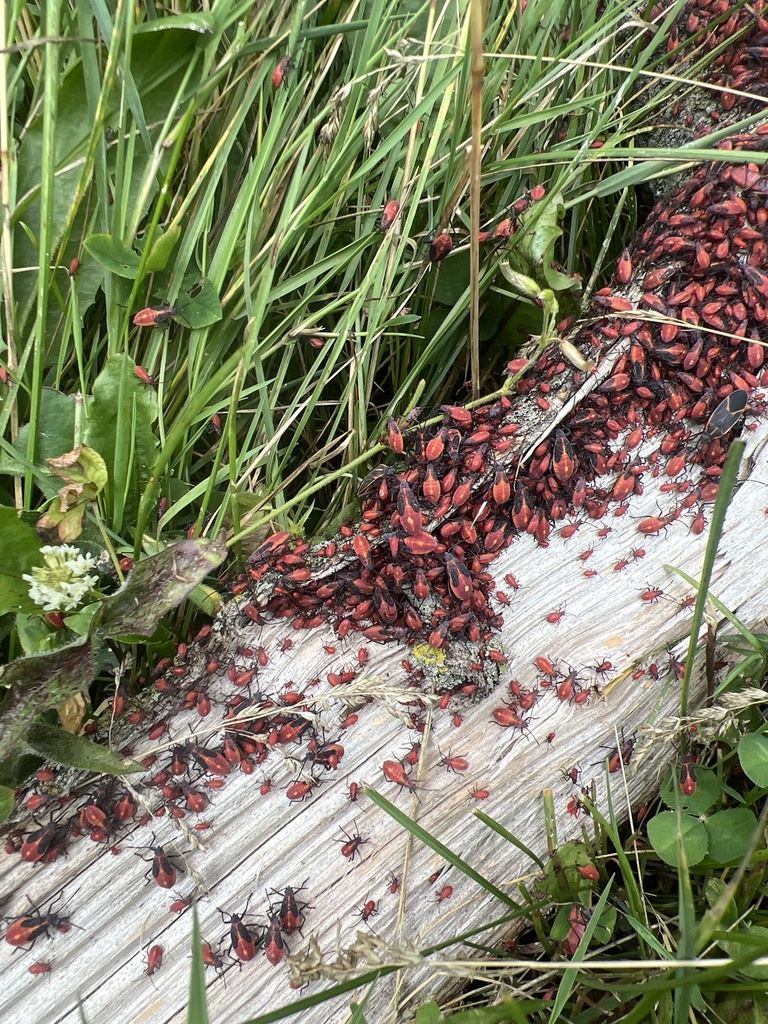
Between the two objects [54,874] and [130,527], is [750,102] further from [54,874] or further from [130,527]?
[54,874]

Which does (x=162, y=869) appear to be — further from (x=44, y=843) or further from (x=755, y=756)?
(x=755, y=756)

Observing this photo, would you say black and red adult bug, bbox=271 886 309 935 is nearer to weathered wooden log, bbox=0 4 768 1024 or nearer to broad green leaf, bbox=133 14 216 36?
weathered wooden log, bbox=0 4 768 1024

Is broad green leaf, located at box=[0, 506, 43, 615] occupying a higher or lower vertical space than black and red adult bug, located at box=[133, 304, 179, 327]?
lower

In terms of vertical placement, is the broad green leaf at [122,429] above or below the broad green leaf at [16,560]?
above

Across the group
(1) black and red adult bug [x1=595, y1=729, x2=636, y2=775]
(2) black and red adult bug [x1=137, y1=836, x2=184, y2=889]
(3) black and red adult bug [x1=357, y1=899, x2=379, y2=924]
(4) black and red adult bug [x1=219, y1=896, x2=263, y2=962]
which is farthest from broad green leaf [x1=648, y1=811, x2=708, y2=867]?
(2) black and red adult bug [x1=137, y1=836, x2=184, y2=889]

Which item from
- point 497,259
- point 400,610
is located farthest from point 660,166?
point 400,610

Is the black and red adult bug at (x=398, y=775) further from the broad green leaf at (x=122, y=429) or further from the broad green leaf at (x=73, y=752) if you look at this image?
the broad green leaf at (x=122, y=429)

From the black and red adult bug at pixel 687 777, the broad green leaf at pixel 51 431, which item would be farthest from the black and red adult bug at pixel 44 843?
the black and red adult bug at pixel 687 777

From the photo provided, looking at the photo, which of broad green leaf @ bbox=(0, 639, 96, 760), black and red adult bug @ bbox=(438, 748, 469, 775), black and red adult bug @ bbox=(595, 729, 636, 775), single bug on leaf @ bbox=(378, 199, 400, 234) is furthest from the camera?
single bug on leaf @ bbox=(378, 199, 400, 234)

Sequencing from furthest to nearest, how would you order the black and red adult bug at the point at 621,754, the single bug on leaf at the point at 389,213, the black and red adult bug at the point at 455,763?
the single bug on leaf at the point at 389,213 < the black and red adult bug at the point at 621,754 < the black and red adult bug at the point at 455,763
